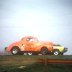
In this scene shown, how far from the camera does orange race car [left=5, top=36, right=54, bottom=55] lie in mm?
8594

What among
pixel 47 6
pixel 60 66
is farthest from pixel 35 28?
pixel 60 66

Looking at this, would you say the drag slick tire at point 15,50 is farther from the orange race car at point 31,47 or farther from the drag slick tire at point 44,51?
the drag slick tire at point 44,51

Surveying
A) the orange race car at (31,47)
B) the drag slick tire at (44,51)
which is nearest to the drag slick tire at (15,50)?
the orange race car at (31,47)

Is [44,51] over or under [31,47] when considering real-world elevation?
under

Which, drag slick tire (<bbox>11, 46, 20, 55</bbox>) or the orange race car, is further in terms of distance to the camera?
drag slick tire (<bbox>11, 46, 20, 55</bbox>)

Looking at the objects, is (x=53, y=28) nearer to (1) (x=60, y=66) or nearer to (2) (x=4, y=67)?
(1) (x=60, y=66)

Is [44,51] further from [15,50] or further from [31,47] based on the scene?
[15,50]

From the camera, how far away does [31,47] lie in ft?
28.7

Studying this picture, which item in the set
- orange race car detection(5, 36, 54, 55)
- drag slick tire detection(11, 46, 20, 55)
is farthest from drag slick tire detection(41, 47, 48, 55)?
drag slick tire detection(11, 46, 20, 55)

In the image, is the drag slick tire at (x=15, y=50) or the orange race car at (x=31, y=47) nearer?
the orange race car at (x=31, y=47)

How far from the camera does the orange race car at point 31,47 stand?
28.2ft

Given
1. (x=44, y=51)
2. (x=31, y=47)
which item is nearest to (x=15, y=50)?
(x=31, y=47)

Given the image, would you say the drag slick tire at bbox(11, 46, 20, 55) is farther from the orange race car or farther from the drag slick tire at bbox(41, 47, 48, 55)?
the drag slick tire at bbox(41, 47, 48, 55)

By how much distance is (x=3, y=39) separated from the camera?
8352 millimetres
